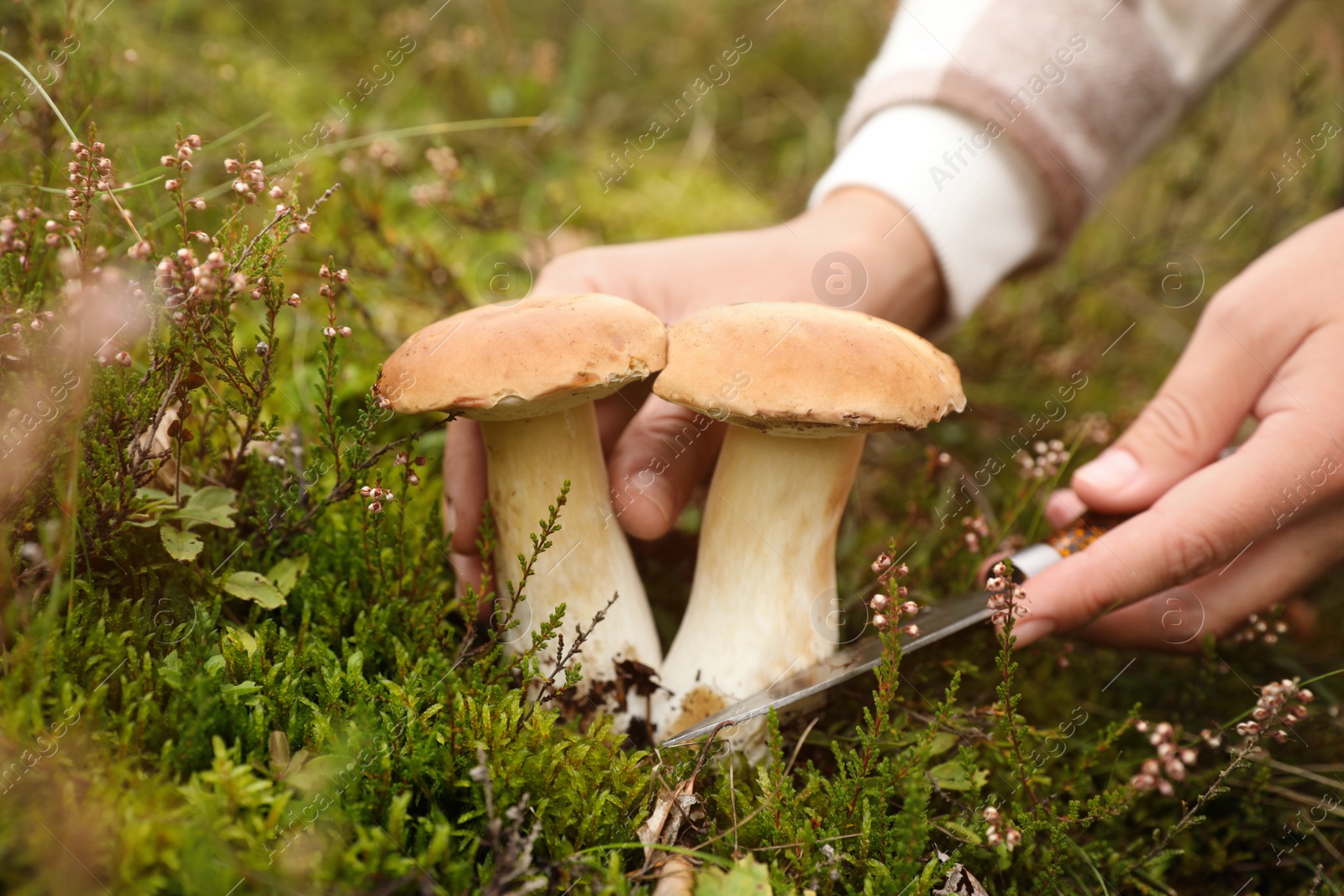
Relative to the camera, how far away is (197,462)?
5.72 feet

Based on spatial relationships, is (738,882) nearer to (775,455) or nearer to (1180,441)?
(775,455)

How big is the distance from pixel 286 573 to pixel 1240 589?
2443 mm

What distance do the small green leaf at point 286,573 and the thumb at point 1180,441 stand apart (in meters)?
1.99

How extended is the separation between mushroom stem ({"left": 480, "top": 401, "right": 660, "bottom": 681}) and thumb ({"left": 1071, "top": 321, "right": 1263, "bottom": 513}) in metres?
1.29

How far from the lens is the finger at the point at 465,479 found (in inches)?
78.0

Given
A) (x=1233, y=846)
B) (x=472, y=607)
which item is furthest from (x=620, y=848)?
(x=1233, y=846)

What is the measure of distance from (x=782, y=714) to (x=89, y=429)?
1579 millimetres

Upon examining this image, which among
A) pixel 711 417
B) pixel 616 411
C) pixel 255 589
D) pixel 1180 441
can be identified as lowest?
pixel 255 589

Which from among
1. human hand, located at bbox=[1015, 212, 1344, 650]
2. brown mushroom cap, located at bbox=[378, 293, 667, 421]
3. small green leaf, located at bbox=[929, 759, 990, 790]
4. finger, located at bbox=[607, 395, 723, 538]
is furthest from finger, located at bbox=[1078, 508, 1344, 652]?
brown mushroom cap, located at bbox=[378, 293, 667, 421]

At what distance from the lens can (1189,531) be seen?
73.4 inches

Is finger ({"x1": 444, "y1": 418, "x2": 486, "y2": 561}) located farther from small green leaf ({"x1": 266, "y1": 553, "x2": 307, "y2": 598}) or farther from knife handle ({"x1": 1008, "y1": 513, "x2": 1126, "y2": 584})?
knife handle ({"x1": 1008, "y1": 513, "x2": 1126, "y2": 584})

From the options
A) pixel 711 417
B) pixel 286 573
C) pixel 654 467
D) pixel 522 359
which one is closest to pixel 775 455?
pixel 711 417

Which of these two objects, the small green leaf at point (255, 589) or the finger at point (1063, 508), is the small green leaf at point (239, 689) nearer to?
the small green leaf at point (255, 589)

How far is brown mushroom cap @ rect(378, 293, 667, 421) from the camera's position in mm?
1513
